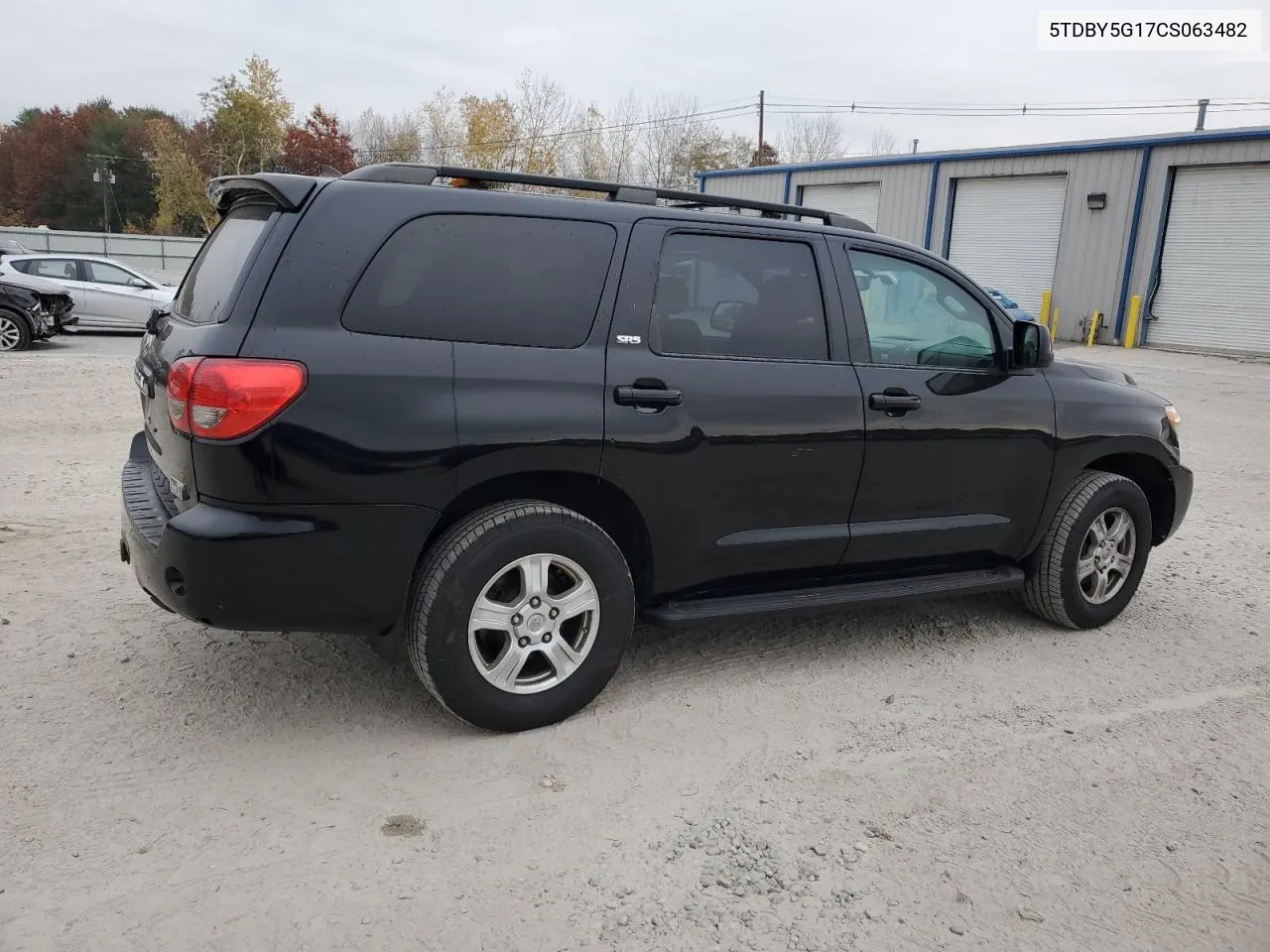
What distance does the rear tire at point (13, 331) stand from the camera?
1408cm

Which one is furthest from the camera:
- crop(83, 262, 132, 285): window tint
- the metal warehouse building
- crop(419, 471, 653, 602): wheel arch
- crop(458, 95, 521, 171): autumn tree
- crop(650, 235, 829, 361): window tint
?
crop(458, 95, 521, 171): autumn tree

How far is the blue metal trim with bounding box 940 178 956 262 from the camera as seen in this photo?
26891 mm

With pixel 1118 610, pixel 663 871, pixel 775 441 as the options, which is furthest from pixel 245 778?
pixel 1118 610

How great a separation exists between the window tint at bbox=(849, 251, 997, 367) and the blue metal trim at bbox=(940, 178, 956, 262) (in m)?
23.8

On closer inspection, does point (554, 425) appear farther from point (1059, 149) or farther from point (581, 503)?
point (1059, 149)

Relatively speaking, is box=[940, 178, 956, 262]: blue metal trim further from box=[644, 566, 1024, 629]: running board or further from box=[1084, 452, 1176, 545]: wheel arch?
box=[644, 566, 1024, 629]: running board

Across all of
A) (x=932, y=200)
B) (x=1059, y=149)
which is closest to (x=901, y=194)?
(x=932, y=200)

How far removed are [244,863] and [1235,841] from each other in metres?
2.94

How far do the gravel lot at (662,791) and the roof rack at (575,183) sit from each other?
6.28 ft

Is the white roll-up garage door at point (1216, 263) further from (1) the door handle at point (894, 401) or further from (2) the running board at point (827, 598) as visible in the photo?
(1) the door handle at point (894, 401)

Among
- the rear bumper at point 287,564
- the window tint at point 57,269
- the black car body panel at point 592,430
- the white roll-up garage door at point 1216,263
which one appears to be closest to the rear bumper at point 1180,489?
the black car body panel at point 592,430

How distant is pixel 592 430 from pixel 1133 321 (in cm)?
2265

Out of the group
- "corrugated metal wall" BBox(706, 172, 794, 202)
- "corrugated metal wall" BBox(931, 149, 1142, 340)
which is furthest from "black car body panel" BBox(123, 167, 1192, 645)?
"corrugated metal wall" BBox(706, 172, 794, 202)

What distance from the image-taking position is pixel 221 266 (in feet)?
11.8
